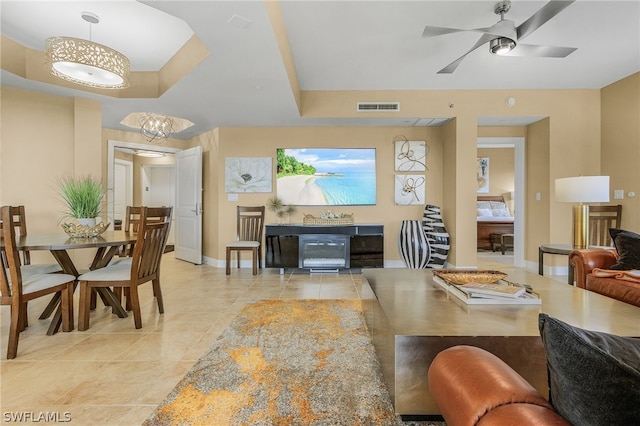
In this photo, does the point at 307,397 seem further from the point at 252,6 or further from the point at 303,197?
the point at 303,197

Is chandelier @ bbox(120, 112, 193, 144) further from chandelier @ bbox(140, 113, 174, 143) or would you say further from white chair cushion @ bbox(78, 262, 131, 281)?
white chair cushion @ bbox(78, 262, 131, 281)

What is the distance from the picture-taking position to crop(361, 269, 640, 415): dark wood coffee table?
1.23 metres

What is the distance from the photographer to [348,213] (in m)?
5.00

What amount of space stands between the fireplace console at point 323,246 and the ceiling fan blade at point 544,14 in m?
2.90

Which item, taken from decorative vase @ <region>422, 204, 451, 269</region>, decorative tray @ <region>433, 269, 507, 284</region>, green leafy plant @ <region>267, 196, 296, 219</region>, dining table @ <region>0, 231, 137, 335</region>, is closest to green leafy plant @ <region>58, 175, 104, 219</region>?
dining table @ <region>0, 231, 137, 335</region>

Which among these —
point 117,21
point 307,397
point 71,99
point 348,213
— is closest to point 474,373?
point 307,397

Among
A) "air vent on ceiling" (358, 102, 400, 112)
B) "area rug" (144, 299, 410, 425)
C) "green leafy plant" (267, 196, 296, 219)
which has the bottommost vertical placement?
"area rug" (144, 299, 410, 425)

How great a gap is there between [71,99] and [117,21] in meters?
1.95

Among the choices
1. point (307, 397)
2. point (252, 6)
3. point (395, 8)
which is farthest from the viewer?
point (395, 8)

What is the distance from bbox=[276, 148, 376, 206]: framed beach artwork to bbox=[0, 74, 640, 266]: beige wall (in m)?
0.16

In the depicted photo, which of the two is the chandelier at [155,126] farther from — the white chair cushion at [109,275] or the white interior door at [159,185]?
the white chair cushion at [109,275]

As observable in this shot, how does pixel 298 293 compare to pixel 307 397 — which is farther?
pixel 298 293

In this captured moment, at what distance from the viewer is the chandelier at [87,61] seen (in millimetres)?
2496

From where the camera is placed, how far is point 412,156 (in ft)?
16.3
